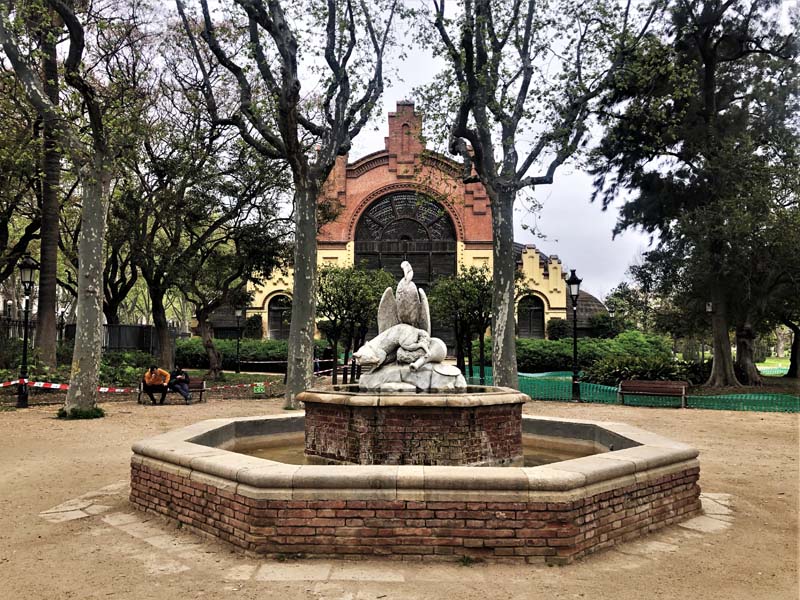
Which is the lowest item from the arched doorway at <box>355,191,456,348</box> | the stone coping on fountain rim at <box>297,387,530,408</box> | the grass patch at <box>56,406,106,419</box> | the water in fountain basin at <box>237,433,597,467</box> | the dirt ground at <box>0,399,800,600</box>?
the dirt ground at <box>0,399,800,600</box>

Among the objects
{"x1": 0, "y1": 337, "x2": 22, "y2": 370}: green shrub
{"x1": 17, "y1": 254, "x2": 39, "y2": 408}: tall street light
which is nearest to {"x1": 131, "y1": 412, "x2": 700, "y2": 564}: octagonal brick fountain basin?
{"x1": 17, "y1": 254, "x2": 39, "y2": 408}: tall street light

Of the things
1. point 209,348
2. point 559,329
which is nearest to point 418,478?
point 209,348

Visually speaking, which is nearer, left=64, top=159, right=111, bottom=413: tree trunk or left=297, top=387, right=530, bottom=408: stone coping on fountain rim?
left=297, top=387, right=530, bottom=408: stone coping on fountain rim

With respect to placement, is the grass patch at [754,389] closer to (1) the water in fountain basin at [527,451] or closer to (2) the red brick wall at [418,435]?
(1) the water in fountain basin at [527,451]

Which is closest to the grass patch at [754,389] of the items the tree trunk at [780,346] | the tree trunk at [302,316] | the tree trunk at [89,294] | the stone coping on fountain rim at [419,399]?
the tree trunk at [302,316]

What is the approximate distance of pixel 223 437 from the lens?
318 inches

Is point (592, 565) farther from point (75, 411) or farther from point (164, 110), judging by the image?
point (164, 110)

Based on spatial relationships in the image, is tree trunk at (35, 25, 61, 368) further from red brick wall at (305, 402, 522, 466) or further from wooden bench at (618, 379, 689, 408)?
wooden bench at (618, 379, 689, 408)

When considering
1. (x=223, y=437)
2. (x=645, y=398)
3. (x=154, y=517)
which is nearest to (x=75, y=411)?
(x=223, y=437)

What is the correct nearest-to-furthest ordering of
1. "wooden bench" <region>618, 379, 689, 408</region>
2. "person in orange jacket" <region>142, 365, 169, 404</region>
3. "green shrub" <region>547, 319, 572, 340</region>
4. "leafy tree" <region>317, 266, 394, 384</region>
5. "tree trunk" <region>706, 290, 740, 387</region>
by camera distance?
"person in orange jacket" <region>142, 365, 169, 404</region>
"wooden bench" <region>618, 379, 689, 408</region>
"tree trunk" <region>706, 290, 740, 387</region>
"leafy tree" <region>317, 266, 394, 384</region>
"green shrub" <region>547, 319, 572, 340</region>

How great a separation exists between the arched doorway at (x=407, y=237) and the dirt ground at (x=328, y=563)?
94.4ft

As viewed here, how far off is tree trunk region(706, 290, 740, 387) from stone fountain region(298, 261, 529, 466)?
17.8m

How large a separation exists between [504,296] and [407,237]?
68.8ft

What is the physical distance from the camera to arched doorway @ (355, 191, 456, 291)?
36.4 metres
